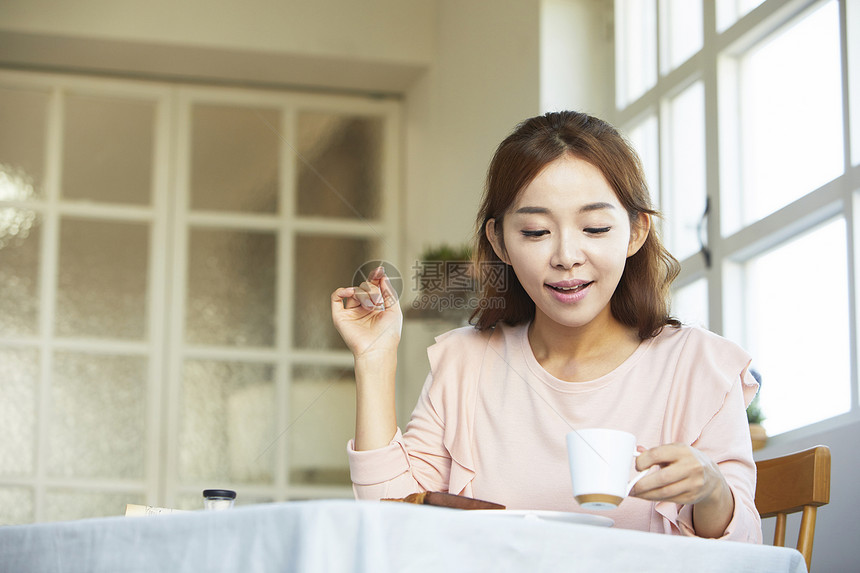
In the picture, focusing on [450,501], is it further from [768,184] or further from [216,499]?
[768,184]

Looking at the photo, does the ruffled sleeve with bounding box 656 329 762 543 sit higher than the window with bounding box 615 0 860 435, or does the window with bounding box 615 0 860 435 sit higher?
the window with bounding box 615 0 860 435

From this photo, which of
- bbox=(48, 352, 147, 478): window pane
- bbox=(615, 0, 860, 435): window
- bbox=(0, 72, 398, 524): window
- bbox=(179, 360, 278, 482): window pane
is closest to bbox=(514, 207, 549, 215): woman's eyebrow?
bbox=(615, 0, 860, 435): window

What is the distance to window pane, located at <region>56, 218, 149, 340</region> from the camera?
3436mm

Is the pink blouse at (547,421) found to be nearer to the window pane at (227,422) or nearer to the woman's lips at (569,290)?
the woman's lips at (569,290)

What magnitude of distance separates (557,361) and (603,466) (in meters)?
0.50

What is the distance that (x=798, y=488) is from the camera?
120cm

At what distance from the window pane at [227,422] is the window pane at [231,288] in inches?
4.1

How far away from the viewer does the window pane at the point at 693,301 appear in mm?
2154

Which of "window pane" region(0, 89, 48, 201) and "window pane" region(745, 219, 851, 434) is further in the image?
"window pane" region(0, 89, 48, 201)

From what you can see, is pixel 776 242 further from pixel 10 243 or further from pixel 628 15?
pixel 10 243

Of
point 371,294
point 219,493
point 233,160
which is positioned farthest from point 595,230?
point 233,160

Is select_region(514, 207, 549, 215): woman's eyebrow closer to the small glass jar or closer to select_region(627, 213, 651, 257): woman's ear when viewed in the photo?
select_region(627, 213, 651, 257): woman's ear

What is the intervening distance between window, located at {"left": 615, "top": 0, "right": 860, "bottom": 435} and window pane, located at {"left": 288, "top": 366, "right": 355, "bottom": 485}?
150cm

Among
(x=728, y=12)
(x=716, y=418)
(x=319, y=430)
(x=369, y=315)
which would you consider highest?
(x=728, y=12)
